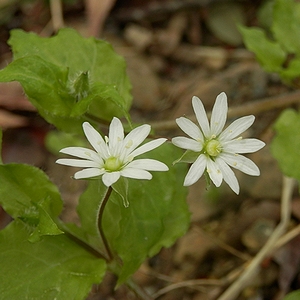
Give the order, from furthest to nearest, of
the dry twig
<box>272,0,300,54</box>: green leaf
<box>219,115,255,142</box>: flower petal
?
<box>272,0,300,54</box>: green leaf
the dry twig
<box>219,115,255,142</box>: flower petal

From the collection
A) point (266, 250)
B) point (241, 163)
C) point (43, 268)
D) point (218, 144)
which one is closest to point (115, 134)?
point (218, 144)

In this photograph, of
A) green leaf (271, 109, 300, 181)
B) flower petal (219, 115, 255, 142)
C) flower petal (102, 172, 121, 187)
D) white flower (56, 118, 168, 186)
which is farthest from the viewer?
green leaf (271, 109, 300, 181)

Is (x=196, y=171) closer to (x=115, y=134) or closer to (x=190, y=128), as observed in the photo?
(x=190, y=128)

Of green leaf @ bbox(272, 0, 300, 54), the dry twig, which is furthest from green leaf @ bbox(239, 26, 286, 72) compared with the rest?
the dry twig

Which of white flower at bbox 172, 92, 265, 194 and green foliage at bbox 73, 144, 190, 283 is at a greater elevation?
white flower at bbox 172, 92, 265, 194

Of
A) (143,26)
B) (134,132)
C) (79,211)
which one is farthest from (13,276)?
(143,26)

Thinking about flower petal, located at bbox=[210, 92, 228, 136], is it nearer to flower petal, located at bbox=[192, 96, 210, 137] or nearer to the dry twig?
flower petal, located at bbox=[192, 96, 210, 137]

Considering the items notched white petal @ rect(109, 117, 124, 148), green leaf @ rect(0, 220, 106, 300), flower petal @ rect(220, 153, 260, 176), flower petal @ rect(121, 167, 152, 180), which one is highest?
notched white petal @ rect(109, 117, 124, 148)
